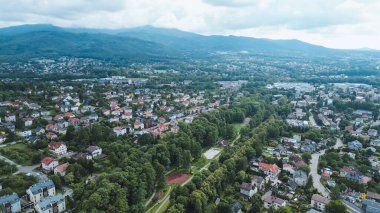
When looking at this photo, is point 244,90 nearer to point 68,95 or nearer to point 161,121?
point 161,121

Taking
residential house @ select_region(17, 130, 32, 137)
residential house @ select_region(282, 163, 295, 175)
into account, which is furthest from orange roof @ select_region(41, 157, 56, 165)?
residential house @ select_region(282, 163, 295, 175)

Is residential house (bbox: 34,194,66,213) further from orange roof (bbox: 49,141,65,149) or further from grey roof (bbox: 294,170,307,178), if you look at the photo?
grey roof (bbox: 294,170,307,178)

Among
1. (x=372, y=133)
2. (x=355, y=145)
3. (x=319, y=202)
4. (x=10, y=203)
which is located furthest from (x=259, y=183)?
(x=372, y=133)

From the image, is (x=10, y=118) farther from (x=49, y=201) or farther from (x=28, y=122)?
(x=49, y=201)

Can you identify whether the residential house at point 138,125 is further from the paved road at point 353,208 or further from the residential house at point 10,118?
the paved road at point 353,208

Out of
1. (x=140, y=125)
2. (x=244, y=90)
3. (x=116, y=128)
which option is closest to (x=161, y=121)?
(x=140, y=125)
